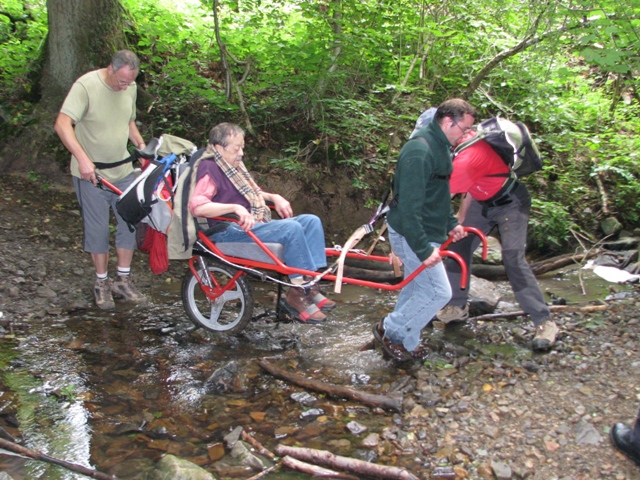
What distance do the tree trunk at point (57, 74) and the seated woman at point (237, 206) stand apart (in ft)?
13.6

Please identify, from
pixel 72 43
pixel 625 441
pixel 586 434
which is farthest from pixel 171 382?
pixel 72 43

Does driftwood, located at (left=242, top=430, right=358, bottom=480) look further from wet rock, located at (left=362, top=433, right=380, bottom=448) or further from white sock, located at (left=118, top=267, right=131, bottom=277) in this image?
white sock, located at (left=118, top=267, right=131, bottom=277)

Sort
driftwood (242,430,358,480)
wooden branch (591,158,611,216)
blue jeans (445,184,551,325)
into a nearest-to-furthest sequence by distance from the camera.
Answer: driftwood (242,430,358,480) → blue jeans (445,184,551,325) → wooden branch (591,158,611,216)

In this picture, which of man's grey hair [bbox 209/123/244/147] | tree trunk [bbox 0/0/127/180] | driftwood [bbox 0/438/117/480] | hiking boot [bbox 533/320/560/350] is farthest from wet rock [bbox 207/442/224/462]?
tree trunk [bbox 0/0/127/180]

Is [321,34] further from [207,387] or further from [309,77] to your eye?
[207,387]

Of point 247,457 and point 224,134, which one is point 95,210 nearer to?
point 224,134

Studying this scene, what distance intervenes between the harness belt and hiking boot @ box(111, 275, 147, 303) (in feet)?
12.4

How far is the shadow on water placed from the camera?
331cm

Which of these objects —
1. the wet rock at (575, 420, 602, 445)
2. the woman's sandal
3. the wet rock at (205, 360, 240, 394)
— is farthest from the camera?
→ the woman's sandal

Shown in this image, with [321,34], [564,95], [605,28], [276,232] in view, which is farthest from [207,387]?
[564,95]

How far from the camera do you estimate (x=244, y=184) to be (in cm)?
463

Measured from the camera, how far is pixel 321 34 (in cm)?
778

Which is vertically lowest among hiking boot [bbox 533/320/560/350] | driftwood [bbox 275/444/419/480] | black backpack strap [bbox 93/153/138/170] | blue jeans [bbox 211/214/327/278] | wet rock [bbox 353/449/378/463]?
wet rock [bbox 353/449/378/463]

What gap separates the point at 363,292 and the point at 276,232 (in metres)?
2.46
